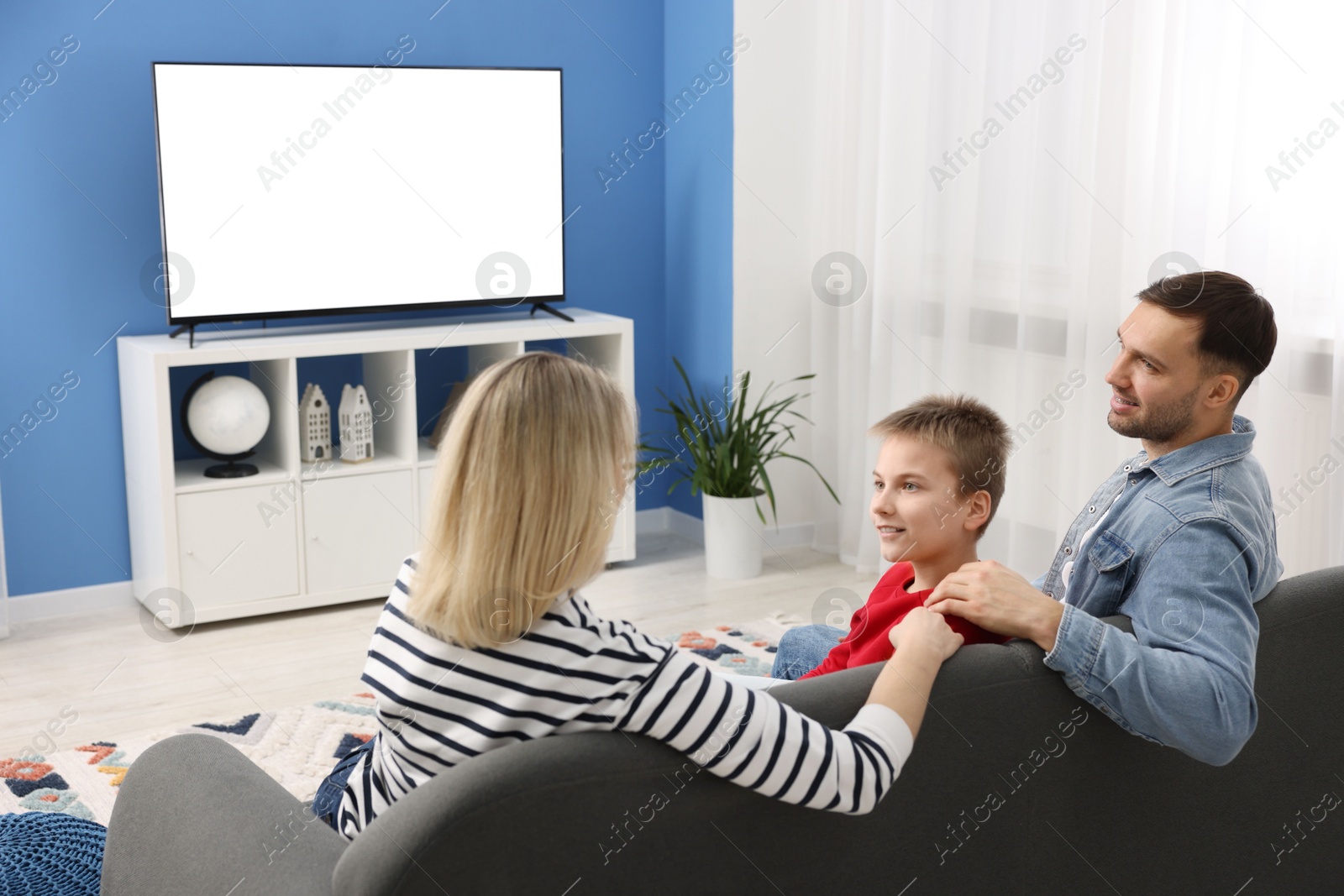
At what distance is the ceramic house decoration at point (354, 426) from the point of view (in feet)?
12.2

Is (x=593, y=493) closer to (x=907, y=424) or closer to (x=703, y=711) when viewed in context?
(x=703, y=711)

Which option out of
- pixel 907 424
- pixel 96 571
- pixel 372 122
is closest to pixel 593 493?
pixel 907 424

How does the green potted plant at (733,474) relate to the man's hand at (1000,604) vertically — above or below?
below

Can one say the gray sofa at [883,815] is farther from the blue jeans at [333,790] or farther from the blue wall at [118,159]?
the blue wall at [118,159]

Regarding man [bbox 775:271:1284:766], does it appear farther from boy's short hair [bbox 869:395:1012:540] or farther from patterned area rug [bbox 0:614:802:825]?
patterned area rug [bbox 0:614:802:825]

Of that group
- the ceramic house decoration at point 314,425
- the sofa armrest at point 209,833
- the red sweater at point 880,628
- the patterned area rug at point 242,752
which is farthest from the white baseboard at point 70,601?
the red sweater at point 880,628

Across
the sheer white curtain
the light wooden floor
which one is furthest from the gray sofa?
the light wooden floor

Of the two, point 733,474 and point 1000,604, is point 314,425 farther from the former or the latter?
point 1000,604

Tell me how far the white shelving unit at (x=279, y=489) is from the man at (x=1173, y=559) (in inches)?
93.1

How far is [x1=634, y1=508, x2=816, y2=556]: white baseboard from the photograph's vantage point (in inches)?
173

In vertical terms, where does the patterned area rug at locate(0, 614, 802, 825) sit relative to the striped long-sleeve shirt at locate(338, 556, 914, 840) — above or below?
below

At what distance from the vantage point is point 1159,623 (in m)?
1.43

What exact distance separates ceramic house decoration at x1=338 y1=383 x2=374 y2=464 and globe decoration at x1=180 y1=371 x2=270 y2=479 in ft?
0.75

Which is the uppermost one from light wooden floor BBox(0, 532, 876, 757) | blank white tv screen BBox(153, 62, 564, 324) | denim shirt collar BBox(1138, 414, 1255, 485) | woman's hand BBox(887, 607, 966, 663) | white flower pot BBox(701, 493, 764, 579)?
blank white tv screen BBox(153, 62, 564, 324)
